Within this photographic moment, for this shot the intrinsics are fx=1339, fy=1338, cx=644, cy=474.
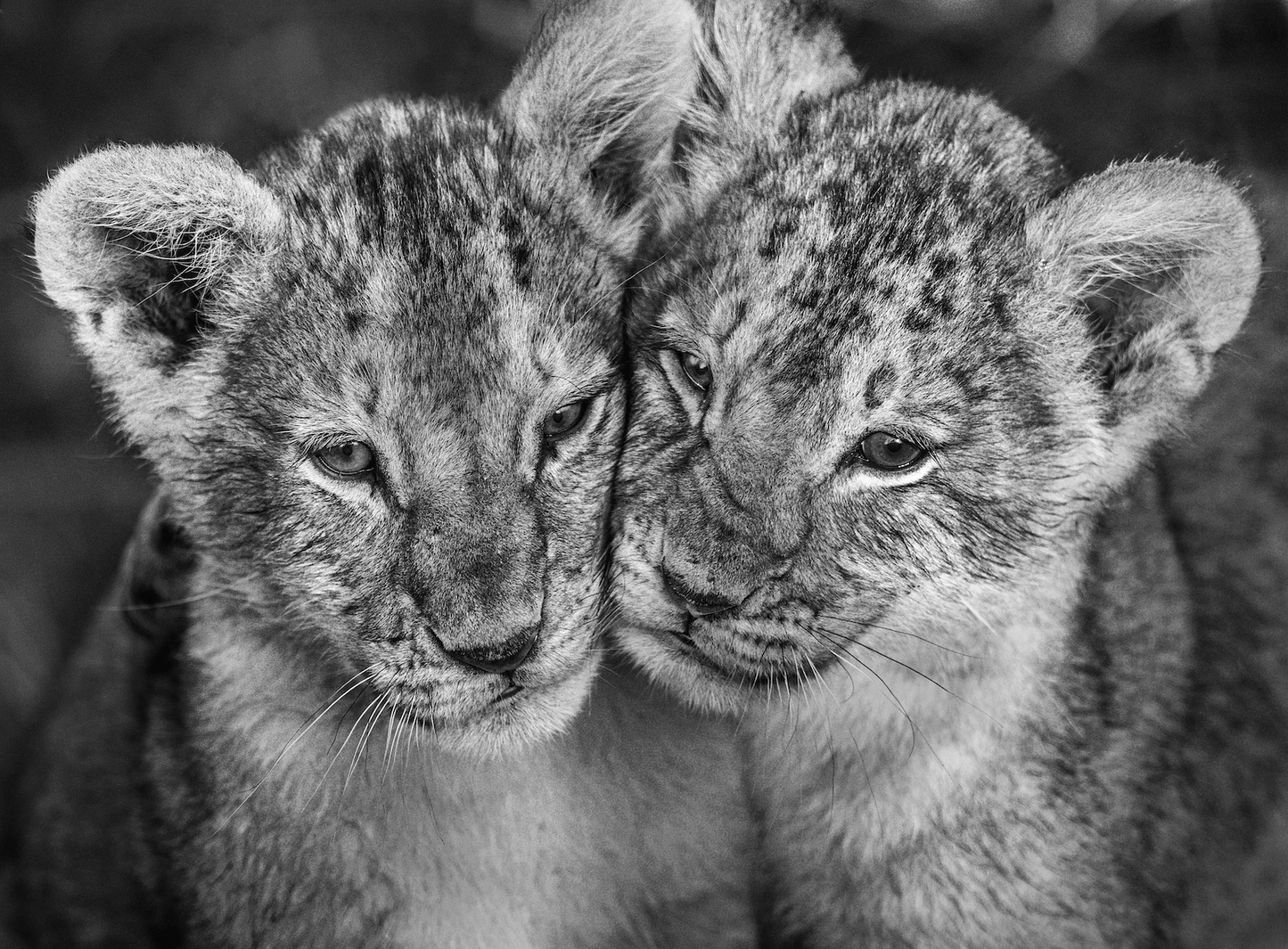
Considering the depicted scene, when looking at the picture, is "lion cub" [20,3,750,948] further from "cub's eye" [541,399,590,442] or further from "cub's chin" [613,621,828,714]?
"cub's chin" [613,621,828,714]

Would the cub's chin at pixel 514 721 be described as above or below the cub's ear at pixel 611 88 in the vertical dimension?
below

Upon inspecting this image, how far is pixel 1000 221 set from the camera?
2.90 meters

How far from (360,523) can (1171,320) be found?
1759mm

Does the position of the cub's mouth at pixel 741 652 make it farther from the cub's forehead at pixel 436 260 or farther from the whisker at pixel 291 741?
the whisker at pixel 291 741

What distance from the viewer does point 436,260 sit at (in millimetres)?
2699

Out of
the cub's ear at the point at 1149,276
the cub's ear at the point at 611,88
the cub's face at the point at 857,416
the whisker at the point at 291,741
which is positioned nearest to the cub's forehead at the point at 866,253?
the cub's face at the point at 857,416

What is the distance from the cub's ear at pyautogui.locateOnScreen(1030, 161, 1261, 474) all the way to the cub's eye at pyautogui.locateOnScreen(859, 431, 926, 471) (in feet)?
1.58

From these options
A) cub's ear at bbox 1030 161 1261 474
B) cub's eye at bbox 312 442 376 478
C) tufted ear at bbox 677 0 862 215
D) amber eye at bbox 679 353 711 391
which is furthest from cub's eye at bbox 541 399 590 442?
cub's ear at bbox 1030 161 1261 474

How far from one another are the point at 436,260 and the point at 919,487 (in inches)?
43.3

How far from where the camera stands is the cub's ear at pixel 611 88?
2.90 m

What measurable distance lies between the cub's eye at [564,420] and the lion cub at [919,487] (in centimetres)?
14

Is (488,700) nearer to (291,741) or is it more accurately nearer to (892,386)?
(291,741)

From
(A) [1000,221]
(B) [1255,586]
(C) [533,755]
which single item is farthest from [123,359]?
(B) [1255,586]

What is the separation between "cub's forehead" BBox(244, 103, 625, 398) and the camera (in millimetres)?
2643
